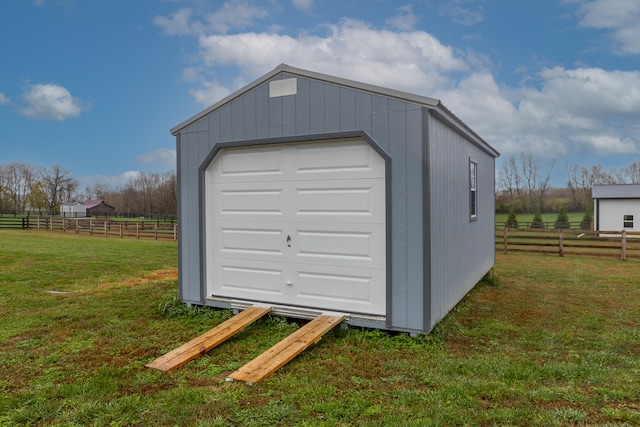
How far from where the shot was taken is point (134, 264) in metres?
11.1

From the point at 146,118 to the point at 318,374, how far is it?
12636 mm

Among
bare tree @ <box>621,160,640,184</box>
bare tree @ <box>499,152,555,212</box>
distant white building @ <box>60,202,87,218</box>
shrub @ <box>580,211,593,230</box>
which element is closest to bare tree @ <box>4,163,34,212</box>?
distant white building @ <box>60,202,87,218</box>

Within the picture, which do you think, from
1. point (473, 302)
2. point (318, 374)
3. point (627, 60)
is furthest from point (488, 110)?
point (318, 374)

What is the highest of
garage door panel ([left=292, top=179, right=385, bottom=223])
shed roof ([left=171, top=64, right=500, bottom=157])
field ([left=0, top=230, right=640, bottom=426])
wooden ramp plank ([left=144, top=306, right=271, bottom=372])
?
shed roof ([left=171, top=64, right=500, bottom=157])

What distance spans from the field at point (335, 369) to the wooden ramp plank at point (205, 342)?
10 cm

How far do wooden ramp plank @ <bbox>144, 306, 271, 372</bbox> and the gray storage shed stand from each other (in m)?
0.37

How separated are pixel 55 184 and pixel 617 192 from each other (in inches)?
2272

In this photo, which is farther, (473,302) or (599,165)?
(599,165)

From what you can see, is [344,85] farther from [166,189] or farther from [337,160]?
[166,189]

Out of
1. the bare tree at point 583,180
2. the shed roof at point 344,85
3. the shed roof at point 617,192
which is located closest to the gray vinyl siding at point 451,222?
the shed roof at point 344,85

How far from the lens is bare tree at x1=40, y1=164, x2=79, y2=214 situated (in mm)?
51000

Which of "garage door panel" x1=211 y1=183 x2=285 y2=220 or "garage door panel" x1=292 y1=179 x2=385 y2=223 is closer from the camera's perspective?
"garage door panel" x1=292 y1=179 x2=385 y2=223

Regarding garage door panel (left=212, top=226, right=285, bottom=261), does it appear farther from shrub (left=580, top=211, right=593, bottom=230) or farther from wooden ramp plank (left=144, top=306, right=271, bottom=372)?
shrub (left=580, top=211, right=593, bottom=230)

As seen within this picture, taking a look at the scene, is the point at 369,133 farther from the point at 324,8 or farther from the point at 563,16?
the point at 563,16
